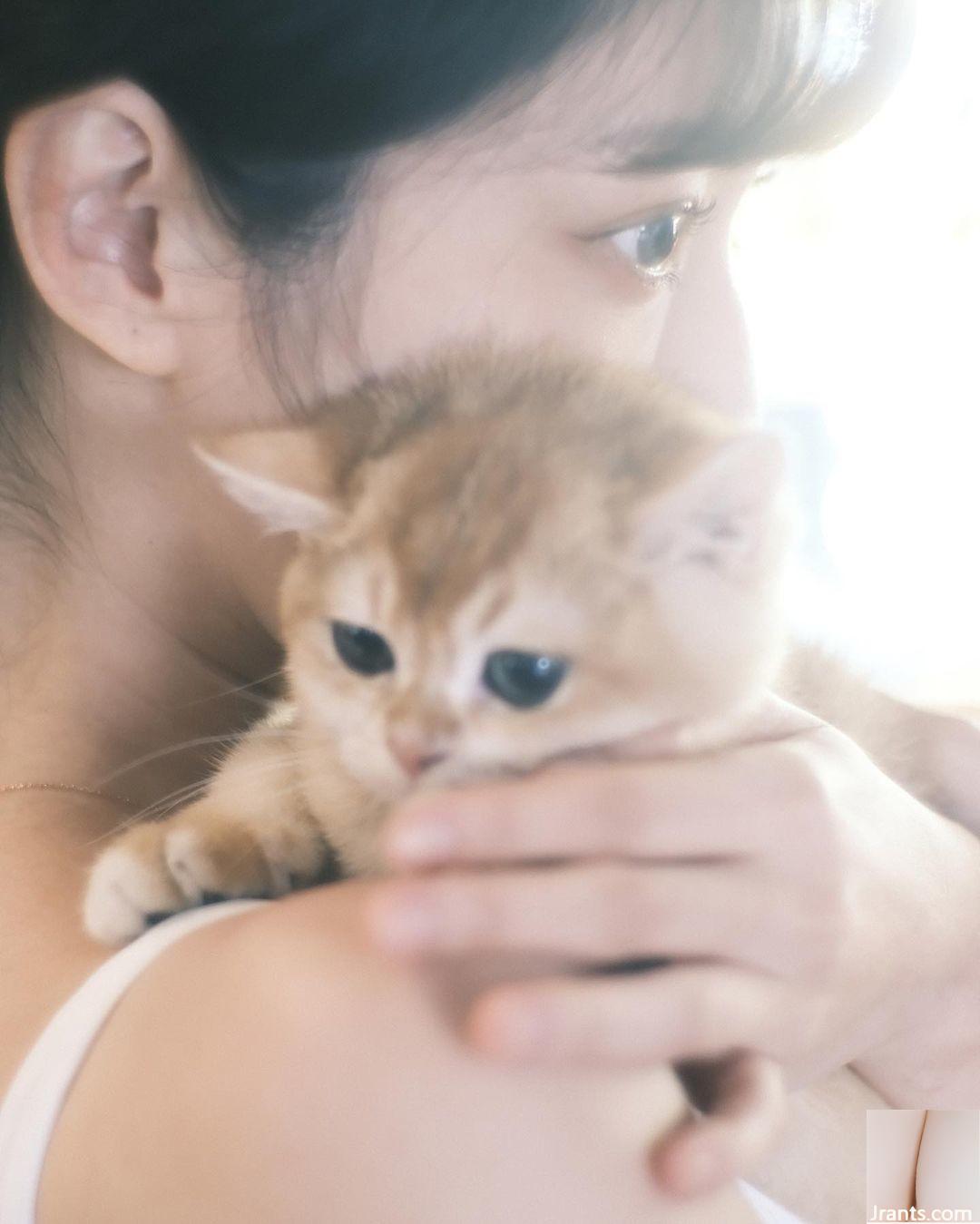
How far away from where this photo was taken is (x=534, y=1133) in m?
0.54

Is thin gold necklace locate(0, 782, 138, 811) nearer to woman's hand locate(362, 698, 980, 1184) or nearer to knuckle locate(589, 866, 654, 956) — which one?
woman's hand locate(362, 698, 980, 1184)

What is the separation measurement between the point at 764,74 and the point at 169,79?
478mm

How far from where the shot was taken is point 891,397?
2285mm

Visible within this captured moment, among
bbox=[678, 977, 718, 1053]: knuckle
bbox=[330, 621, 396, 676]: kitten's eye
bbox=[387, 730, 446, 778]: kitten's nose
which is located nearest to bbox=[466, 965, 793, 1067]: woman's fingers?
bbox=[678, 977, 718, 1053]: knuckle

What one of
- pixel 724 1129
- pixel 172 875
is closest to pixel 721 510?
pixel 724 1129

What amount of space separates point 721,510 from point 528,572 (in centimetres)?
13

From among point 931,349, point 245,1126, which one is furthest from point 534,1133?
point 931,349

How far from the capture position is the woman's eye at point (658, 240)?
904mm

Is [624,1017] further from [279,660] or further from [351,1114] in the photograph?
[279,660]

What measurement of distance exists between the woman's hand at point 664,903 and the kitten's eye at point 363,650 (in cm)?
17

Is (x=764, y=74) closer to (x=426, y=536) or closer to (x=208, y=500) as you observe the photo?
(x=426, y=536)

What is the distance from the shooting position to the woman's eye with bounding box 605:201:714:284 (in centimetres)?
90

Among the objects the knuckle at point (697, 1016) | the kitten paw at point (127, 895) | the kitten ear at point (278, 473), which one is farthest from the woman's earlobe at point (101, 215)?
the knuckle at point (697, 1016)

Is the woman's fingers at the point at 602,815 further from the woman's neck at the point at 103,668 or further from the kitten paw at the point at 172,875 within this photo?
the woman's neck at the point at 103,668
